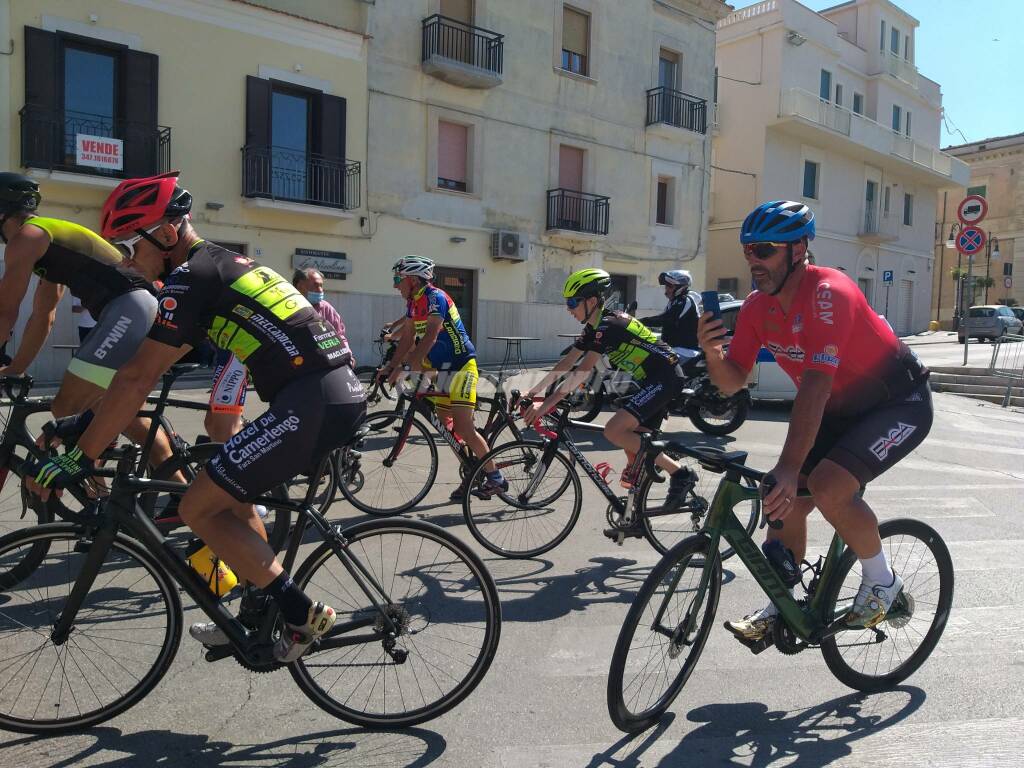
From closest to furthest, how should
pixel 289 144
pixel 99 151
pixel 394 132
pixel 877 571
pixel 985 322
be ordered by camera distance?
1. pixel 877 571
2. pixel 99 151
3. pixel 289 144
4. pixel 394 132
5. pixel 985 322

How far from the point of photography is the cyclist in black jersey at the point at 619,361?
209 inches

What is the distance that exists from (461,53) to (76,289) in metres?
16.8

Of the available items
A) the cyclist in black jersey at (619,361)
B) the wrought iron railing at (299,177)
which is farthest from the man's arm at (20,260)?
the wrought iron railing at (299,177)

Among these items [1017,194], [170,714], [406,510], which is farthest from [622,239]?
[1017,194]

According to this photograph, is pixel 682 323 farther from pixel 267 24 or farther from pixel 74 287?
pixel 267 24

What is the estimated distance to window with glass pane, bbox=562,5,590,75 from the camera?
22.1 metres

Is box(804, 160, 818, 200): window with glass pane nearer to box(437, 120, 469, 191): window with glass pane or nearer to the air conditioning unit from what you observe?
the air conditioning unit

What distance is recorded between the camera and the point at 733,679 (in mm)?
3512

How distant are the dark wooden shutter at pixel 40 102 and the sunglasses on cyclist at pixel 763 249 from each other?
563 inches

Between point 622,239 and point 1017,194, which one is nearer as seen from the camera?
point 622,239

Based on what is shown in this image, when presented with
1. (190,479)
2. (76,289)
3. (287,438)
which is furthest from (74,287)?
(287,438)

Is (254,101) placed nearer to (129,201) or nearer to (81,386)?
(81,386)

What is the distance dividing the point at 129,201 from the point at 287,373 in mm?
889

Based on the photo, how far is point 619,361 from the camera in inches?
226
